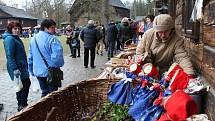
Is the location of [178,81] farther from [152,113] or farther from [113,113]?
[113,113]

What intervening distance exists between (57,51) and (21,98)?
4.77ft

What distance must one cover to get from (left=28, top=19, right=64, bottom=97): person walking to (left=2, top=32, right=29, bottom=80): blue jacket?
14.1 inches

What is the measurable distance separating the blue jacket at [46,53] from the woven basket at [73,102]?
1.61 metres

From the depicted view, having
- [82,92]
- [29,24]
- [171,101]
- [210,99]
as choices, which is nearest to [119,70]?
[82,92]

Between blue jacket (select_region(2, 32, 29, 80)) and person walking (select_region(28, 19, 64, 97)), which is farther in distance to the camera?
blue jacket (select_region(2, 32, 29, 80))

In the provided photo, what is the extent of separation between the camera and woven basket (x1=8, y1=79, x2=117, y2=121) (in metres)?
3.31

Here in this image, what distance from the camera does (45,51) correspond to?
5957 mm

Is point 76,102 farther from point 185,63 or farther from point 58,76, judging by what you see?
point 58,76

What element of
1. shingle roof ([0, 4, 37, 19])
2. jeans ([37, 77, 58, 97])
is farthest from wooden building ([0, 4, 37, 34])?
jeans ([37, 77, 58, 97])

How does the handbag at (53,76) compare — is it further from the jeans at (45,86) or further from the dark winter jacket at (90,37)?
the dark winter jacket at (90,37)

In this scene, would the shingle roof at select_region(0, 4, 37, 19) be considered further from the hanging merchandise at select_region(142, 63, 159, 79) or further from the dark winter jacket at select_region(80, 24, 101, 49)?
the hanging merchandise at select_region(142, 63, 159, 79)

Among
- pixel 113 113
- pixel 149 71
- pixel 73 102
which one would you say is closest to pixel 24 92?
pixel 73 102

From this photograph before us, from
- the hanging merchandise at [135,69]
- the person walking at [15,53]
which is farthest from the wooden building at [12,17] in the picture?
the hanging merchandise at [135,69]

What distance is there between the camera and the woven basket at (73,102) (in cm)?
331
